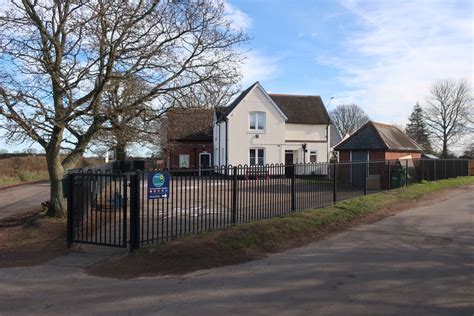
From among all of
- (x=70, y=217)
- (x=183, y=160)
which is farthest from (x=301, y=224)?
(x=183, y=160)

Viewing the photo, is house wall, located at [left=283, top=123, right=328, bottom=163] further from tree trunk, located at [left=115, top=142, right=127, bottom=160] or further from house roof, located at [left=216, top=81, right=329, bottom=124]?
tree trunk, located at [left=115, top=142, right=127, bottom=160]

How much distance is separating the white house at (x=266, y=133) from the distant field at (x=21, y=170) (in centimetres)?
1630

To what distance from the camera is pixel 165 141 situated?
15992mm

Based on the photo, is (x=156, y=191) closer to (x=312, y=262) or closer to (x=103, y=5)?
(x=312, y=262)

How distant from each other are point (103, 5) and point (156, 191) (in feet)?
15.6

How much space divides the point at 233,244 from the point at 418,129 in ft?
284

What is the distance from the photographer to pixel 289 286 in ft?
20.5

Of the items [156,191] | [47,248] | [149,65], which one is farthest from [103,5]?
[47,248]

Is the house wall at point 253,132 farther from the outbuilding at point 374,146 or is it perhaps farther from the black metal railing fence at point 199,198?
the black metal railing fence at point 199,198

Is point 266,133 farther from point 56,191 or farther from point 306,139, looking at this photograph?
point 56,191

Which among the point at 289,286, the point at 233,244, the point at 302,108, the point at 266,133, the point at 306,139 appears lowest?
the point at 289,286

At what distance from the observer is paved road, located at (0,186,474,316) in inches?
214

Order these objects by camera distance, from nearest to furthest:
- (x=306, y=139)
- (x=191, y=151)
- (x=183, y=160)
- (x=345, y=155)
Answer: (x=345, y=155), (x=306, y=139), (x=183, y=160), (x=191, y=151)

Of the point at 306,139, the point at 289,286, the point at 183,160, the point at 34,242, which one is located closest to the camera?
the point at 289,286
